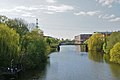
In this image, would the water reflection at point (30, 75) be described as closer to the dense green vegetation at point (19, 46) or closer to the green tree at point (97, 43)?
the dense green vegetation at point (19, 46)

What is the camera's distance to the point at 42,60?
65.0m

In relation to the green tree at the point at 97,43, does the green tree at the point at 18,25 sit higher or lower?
higher

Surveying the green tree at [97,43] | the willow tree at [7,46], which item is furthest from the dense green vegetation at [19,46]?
the green tree at [97,43]

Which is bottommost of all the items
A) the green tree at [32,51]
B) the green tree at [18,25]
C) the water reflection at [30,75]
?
the water reflection at [30,75]

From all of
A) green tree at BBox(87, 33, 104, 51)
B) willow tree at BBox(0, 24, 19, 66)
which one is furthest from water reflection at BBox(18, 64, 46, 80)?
green tree at BBox(87, 33, 104, 51)

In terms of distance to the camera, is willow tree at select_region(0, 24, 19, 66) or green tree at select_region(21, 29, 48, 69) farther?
green tree at select_region(21, 29, 48, 69)

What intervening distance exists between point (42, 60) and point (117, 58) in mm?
17765

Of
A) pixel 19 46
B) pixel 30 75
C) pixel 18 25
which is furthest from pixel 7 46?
pixel 18 25

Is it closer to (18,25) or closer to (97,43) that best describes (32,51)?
(18,25)

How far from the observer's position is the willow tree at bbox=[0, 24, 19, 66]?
4362cm

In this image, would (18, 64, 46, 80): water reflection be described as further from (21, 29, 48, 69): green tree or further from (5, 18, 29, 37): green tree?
(5, 18, 29, 37): green tree

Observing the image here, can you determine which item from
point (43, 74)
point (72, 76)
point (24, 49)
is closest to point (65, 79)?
point (72, 76)

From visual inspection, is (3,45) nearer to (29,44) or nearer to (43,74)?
(43,74)

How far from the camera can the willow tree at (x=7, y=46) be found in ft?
143
